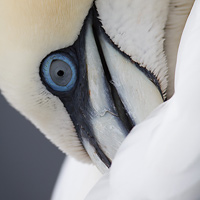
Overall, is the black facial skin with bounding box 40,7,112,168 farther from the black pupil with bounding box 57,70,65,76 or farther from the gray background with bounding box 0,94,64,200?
the gray background with bounding box 0,94,64,200

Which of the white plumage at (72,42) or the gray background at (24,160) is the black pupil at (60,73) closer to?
the white plumage at (72,42)

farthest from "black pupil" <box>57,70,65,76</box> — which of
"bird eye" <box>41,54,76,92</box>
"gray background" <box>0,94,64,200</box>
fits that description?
"gray background" <box>0,94,64,200</box>

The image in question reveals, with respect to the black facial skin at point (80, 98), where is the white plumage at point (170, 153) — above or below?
below

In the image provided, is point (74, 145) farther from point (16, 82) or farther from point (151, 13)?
point (151, 13)

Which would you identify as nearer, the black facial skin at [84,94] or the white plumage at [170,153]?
the white plumage at [170,153]

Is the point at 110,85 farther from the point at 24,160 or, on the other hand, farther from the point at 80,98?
the point at 24,160

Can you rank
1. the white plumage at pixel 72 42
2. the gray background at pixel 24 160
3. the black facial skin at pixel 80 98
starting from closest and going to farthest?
the white plumage at pixel 72 42
the black facial skin at pixel 80 98
the gray background at pixel 24 160

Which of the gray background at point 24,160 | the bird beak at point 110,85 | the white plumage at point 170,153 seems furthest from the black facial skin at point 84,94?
the gray background at point 24,160

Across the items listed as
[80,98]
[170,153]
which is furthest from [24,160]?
[170,153]
